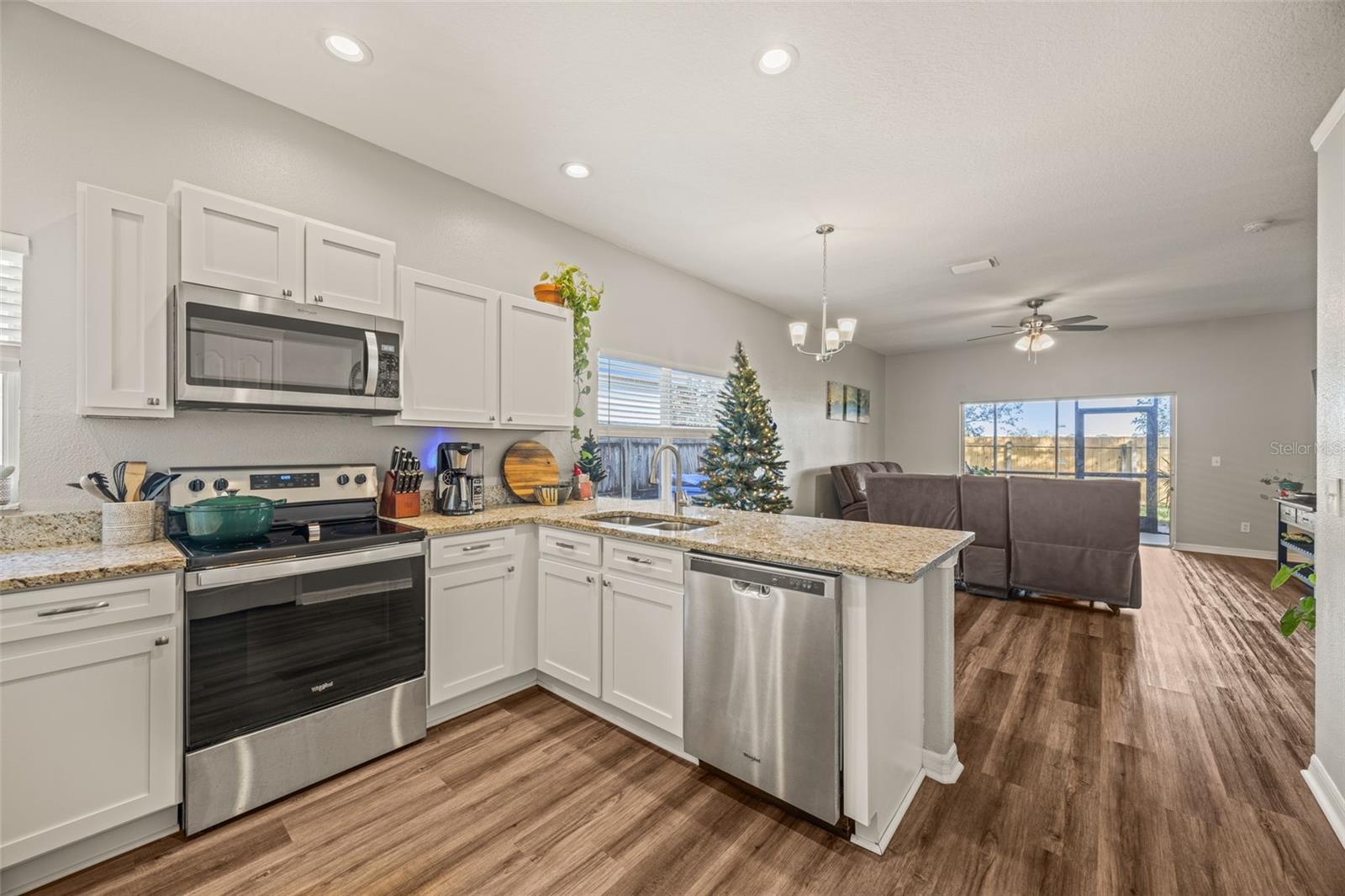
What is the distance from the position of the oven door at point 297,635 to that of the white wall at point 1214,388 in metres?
7.50

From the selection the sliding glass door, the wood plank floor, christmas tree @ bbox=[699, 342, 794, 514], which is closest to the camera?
the wood plank floor

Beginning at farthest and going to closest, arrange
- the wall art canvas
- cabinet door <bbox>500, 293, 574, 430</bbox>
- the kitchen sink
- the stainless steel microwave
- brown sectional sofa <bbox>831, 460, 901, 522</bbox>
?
1. the wall art canvas
2. brown sectional sofa <bbox>831, 460, 901, 522</bbox>
3. cabinet door <bbox>500, 293, 574, 430</bbox>
4. the kitchen sink
5. the stainless steel microwave

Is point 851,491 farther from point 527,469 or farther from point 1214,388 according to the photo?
point 527,469

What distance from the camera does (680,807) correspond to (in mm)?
1966

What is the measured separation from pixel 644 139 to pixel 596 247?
1.35m

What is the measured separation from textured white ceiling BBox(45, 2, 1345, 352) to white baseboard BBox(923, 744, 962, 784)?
2.81 m

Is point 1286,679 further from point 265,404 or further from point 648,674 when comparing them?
point 265,404

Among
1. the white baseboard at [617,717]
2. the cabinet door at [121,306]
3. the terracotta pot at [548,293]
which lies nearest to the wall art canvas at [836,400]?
the terracotta pot at [548,293]

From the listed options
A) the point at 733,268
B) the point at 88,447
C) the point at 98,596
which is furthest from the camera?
the point at 733,268

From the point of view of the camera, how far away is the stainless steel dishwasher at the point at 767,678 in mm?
1758

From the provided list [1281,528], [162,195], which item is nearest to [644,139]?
[162,195]

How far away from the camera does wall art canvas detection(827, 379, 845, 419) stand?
728 cm

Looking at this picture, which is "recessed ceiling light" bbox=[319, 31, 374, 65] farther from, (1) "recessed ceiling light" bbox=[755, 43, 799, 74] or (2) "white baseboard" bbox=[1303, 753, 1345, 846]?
(2) "white baseboard" bbox=[1303, 753, 1345, 846]

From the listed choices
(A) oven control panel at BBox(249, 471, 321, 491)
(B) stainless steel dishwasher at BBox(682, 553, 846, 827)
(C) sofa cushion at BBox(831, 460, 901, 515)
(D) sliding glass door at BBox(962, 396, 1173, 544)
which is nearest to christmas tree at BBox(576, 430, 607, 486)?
(A) oven control panel at BBox(249, 471, 321, 491)
